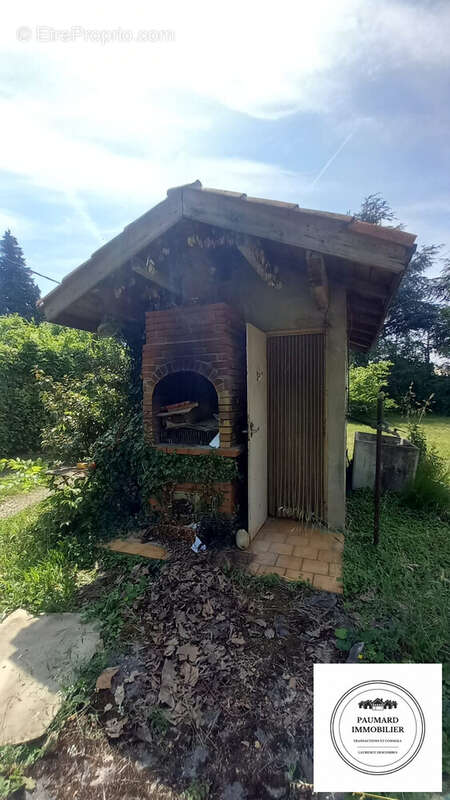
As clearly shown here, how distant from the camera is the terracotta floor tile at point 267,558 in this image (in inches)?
128

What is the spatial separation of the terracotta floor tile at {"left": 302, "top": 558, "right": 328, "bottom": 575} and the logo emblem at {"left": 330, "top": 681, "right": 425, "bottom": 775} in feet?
4.51

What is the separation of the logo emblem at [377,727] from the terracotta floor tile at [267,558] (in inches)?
60.4

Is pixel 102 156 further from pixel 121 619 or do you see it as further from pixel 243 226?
pixel 121 619

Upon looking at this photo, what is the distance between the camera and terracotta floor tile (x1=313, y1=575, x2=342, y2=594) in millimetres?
2814

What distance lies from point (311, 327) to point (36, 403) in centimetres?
774

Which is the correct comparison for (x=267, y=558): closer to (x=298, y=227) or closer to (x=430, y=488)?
(x=430, y=488)

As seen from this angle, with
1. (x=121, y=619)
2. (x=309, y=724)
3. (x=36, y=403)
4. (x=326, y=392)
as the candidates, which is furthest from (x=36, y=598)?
(x=36, y=403)

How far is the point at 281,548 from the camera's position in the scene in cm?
354

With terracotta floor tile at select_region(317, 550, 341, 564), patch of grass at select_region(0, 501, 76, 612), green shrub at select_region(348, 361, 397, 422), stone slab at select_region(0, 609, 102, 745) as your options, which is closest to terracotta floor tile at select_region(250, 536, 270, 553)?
terracotta floor tile at select_region(317, 550, 341, 564)

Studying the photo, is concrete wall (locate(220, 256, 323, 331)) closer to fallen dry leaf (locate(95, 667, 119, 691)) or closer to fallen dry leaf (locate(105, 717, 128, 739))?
fallen dry leaf (locate(95, 667, 119, 691))

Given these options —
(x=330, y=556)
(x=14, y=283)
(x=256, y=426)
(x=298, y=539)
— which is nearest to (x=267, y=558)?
(x=298, y=539)

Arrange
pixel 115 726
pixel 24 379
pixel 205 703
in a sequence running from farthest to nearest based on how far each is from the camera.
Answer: pixel 24 379
pixel 205 703
pixel 115 726

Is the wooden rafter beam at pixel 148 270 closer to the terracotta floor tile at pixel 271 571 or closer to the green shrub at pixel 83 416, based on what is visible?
→ the green shrub at pixel 83 416

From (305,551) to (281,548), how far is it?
0.27 metres
